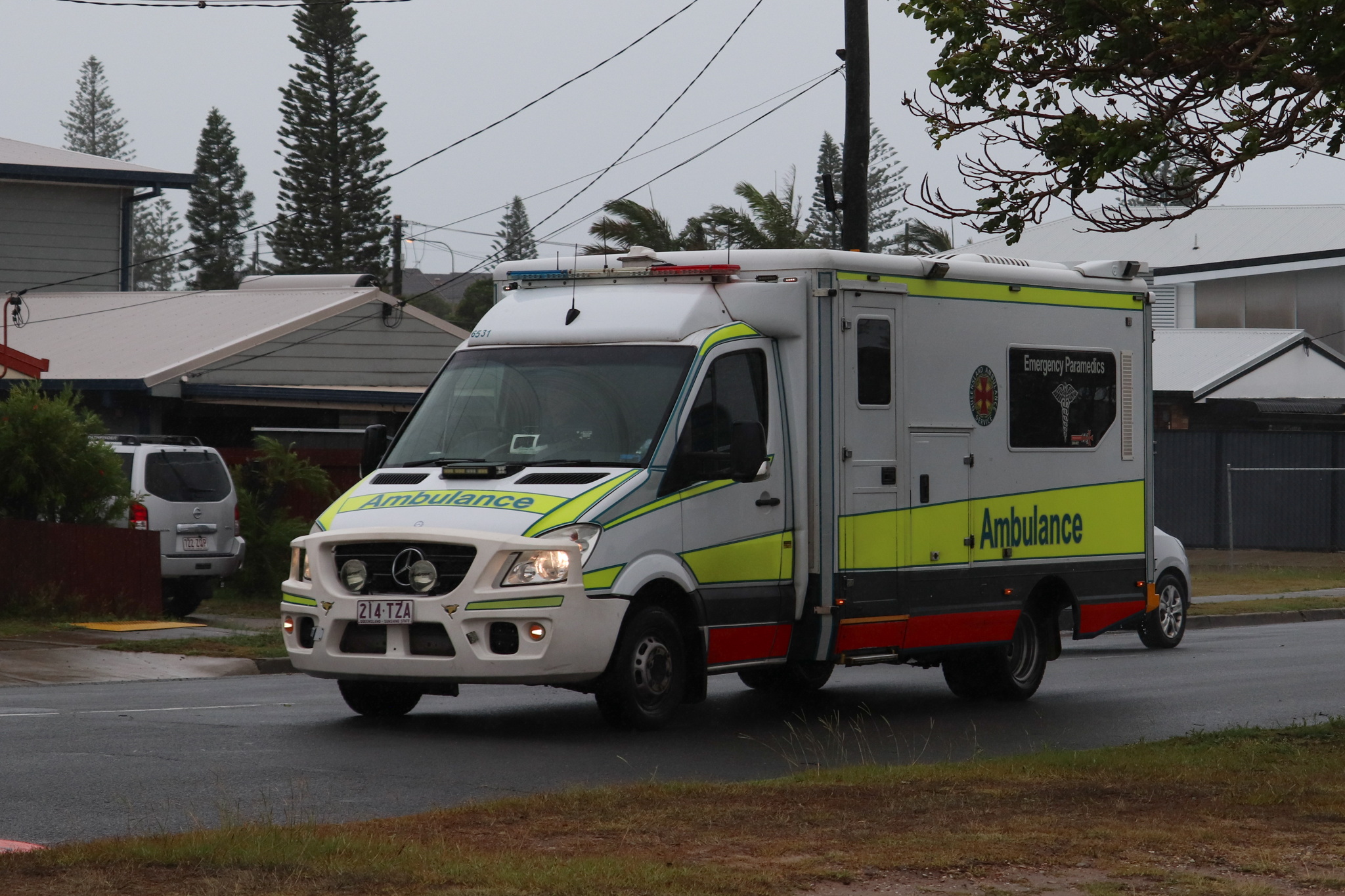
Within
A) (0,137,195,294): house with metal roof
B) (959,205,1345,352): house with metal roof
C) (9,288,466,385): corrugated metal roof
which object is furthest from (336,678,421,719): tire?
(959,205,1345,352): house with metal roof

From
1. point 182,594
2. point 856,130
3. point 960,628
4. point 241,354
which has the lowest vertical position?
point 182,594

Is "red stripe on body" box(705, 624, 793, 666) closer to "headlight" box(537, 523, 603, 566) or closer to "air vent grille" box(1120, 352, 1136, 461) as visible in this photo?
"headlight" box(537, 523, 603, 566)

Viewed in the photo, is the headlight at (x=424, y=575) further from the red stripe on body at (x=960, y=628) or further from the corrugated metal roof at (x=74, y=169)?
the corrugated metal roof at (x=74, y=169)

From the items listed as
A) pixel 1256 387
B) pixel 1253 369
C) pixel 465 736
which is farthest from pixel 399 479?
pixel 1256 387

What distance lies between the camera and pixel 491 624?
10266 millimetres

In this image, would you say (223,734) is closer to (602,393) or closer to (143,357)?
(602,393)

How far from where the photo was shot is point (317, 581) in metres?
10.7

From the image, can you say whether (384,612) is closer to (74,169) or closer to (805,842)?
(805,842)

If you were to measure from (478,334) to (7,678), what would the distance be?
5.06 metres

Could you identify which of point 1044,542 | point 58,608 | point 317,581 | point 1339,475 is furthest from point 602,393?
point 1339,475

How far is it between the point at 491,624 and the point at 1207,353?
33705 mm

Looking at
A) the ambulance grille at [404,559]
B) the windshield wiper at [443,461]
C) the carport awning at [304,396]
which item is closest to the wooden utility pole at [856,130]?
the windshield wiper at [443,461]

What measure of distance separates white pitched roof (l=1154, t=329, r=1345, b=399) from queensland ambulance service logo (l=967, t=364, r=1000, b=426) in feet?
85.2

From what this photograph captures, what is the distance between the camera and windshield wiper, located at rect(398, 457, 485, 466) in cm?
1118
